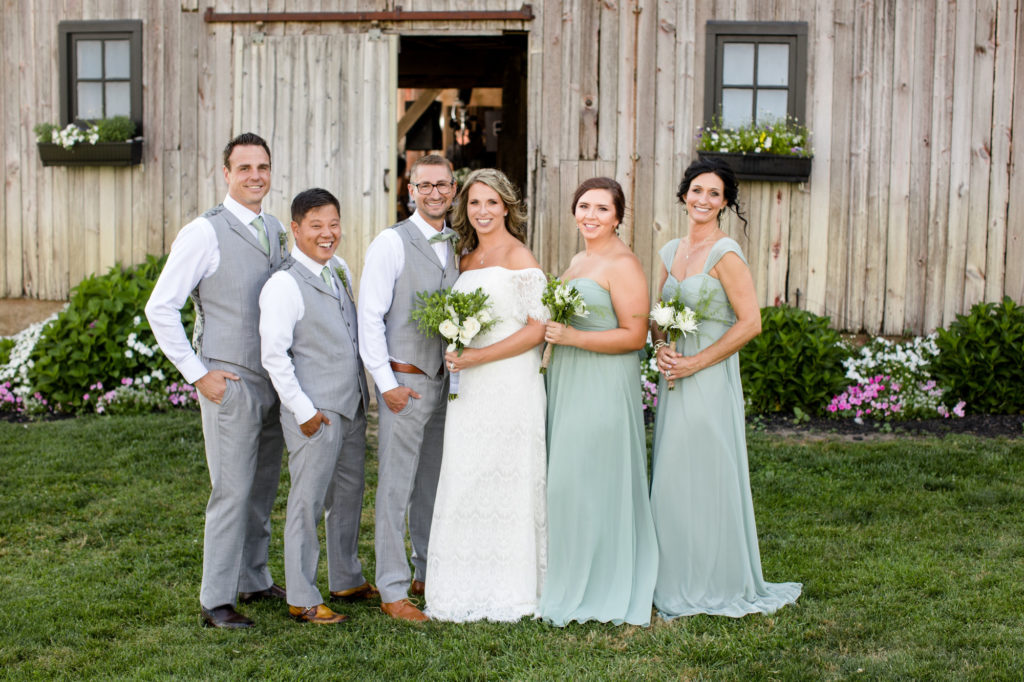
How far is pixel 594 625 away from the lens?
14.7ft

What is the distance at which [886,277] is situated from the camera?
9188 millimetres

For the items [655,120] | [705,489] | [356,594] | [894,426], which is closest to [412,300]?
[356,594]

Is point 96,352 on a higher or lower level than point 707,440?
lower

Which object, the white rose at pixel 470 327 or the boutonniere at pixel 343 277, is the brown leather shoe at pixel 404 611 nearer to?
the white rose at pixel 470 327

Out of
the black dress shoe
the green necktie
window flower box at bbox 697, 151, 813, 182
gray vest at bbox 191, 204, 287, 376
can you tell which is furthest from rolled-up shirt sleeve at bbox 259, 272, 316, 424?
window flower box at bbox 697, 151, 813, 182

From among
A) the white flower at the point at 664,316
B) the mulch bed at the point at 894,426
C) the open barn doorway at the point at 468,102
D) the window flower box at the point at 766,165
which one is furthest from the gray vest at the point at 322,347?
the open barn doorway at the point at 468,102

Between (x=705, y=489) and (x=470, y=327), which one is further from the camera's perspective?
(x=705, y=489)

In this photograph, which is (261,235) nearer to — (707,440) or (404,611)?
(404,611)

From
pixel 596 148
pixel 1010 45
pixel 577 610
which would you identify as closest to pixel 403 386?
pixel 577 610

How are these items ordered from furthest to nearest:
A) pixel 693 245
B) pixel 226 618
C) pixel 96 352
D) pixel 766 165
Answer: pixel 766 165, pixel 96 352, pixel 693 245, pixel 226 618

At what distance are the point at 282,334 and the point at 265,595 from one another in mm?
1378

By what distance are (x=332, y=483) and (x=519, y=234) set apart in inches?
55.6

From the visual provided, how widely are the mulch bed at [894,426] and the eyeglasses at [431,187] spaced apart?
13.6ft

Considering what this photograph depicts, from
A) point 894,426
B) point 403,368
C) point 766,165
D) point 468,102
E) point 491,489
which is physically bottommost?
point 894,426
